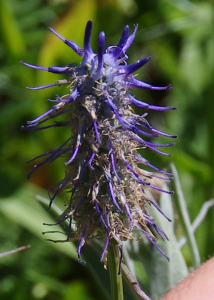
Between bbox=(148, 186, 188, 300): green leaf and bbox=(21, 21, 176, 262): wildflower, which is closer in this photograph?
bbox=(21, 21, 176, 262): wildflower

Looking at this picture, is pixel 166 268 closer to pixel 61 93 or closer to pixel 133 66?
pixel 133 66

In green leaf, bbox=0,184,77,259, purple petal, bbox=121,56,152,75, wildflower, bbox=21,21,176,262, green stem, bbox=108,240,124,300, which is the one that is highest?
purple petal, bbox=121,56,152,75

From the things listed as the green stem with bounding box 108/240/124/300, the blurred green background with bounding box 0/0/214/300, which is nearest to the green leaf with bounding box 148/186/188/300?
the green stem with bounding box 108/240/124/300

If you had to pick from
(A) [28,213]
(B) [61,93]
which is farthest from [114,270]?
(B) [61,93]

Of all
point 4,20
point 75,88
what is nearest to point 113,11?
point 4,20

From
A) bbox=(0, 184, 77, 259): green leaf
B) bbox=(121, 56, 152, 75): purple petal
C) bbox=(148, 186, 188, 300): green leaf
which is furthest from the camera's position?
bbox=(0, 184, 77, 259): green leaf

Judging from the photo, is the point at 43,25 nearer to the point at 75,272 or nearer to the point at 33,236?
the point at 33,236

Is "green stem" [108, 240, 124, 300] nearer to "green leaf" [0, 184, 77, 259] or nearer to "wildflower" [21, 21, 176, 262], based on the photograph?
"wildflower" [21, 21, 176, 262]
